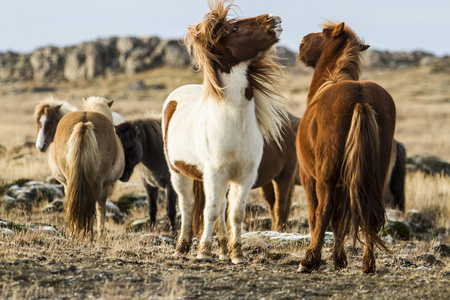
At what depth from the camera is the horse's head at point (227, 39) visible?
18.4ft

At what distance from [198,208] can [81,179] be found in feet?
5.82

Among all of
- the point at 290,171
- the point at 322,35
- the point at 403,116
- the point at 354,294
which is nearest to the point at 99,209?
the point at 290,171

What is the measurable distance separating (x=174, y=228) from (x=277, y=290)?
4841 millimetres

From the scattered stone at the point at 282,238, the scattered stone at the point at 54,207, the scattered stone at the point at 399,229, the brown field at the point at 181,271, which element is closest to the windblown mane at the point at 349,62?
the brown field at the point at 181,271

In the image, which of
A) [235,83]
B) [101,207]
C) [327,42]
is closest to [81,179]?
[101,207]

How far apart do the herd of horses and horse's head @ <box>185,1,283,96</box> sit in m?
0.01

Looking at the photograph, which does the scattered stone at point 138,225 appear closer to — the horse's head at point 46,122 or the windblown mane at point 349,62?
the horse's head at point 46,122

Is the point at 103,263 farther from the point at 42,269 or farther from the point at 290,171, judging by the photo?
the point at 290,171

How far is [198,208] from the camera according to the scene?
22.4 ft

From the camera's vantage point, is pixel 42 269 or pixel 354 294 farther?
pixel 42 269

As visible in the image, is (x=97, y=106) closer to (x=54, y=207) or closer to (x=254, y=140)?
(x=54, y=207)

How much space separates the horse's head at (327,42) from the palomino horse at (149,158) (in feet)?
12.5

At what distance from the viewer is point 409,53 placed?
293 ft

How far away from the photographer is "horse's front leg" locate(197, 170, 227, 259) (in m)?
5.63
